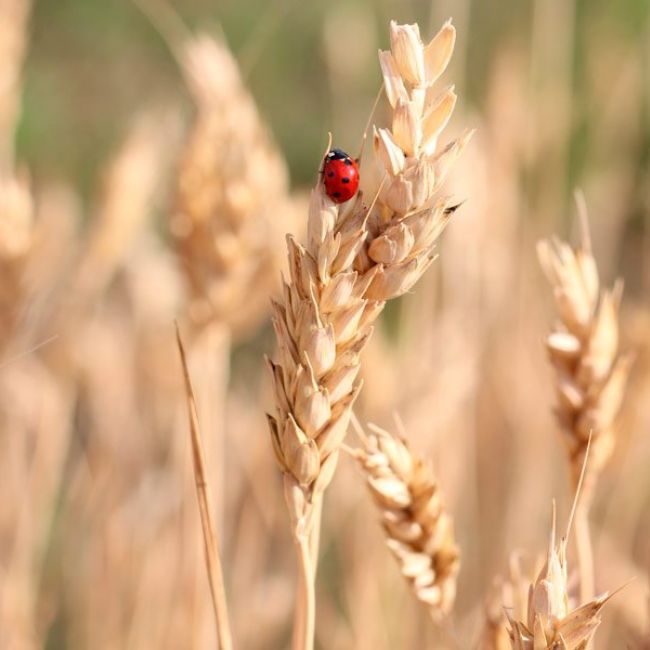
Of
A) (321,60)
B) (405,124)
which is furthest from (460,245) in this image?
(321,60)

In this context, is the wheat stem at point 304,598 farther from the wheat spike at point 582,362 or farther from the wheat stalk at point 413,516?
the wheat spike at point 582,362

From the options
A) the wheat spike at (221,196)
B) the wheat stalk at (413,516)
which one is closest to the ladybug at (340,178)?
the wheat stalk at (413,516)

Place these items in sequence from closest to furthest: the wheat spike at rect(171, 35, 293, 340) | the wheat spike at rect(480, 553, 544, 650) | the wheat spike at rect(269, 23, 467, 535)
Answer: the wheat spike at rect(269, 23, 467, 535)
the wheat spike at rect(480, 553, 544, 650)
the wheat spike at rect(171, 35, 293, 340)

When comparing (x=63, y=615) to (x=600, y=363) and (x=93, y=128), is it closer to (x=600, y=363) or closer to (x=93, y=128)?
(x=600, y=363)

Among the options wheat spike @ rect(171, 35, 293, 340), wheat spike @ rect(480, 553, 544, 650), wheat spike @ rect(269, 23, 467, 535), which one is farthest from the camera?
wheat spike @ rect(171, 35, 293, 340)

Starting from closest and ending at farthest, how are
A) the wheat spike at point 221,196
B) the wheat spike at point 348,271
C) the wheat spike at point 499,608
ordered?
the wheat spike at point 348,271 → the wheat spike at point 499,608 → the wheat spike at point 221,196

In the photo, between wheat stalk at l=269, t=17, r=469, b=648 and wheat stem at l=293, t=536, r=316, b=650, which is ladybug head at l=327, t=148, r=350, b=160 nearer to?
wheat stalk at l=269, t=17, r=469, b=648

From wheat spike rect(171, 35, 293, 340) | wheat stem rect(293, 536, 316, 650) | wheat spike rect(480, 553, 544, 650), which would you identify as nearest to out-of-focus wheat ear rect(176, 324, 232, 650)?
wheat stem rect(293, 536, 316, 650)
